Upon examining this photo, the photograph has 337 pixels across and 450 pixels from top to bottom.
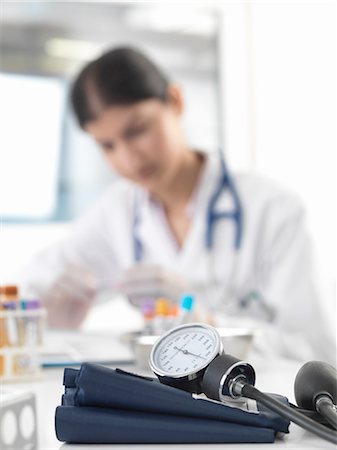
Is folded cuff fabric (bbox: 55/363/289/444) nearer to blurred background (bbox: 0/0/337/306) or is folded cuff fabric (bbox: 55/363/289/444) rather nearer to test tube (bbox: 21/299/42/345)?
test tube (bbox: 21/299/42/345)

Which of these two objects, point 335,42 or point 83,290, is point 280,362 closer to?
point 83,290

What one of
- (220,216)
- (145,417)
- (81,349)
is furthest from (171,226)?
(145,417)

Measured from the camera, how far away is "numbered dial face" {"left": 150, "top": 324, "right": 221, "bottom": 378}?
583 millimetres

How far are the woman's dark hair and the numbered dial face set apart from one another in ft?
2.93

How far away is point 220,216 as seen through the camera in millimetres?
1588

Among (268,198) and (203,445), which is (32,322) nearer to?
(203,445)

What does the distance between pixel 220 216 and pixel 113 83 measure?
38 centimetres

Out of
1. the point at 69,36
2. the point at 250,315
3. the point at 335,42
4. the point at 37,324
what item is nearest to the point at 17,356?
the point at 37,324

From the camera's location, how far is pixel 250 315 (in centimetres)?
147

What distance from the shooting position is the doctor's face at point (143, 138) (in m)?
1.48

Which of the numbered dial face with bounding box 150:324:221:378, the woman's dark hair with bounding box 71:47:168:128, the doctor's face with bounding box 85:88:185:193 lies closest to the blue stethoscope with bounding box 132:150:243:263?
the doctor's face with bounding box 85:88:185:193

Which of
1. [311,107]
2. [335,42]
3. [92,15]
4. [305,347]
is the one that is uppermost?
[92,15]

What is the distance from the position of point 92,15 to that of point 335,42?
934mm

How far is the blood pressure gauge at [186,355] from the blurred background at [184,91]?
5.51ft
